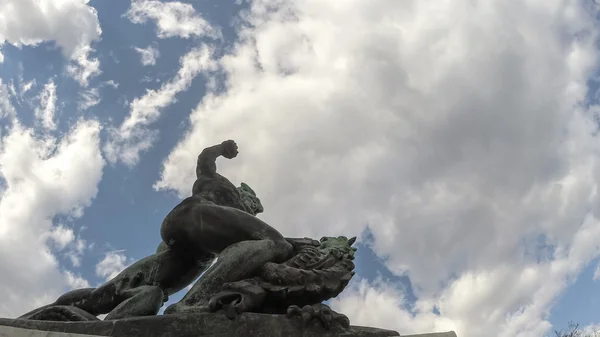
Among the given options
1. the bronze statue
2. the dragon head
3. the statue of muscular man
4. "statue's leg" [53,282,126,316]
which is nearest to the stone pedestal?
the bronze statue

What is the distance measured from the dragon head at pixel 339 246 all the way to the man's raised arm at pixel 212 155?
1.62m

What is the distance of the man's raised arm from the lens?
6975 millimetres

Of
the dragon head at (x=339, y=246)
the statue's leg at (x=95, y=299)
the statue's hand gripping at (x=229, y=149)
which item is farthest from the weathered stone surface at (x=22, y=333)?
the statue's hand gripping at (x=229, y=149)

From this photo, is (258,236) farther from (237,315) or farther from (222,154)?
(222,154)

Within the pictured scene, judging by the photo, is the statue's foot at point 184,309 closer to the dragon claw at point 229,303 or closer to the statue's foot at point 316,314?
the dragon claw at point 229,303

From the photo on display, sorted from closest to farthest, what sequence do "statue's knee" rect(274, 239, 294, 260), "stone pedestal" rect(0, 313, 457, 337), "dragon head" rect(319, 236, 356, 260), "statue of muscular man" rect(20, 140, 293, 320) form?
"stone pedestal" rect(0, 313, 457, 337)
"statue of muscular man" rect(20, 140, 293, 320)
"statue's knee" rect(274, 239, 294, 260)
"dragon head" rect(319, 236, 356, 260)

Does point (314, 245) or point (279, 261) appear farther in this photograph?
point (314, 245)

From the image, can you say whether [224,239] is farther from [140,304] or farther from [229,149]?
[229,149]

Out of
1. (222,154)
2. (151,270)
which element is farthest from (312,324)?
(222,154)

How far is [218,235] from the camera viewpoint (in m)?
5.96

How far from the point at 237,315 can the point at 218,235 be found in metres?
1.15

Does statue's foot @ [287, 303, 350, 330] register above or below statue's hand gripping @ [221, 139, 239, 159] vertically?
below

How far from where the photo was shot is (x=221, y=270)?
18.0 feet

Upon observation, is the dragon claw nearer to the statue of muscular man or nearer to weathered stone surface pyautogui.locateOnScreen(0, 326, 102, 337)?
the statue of muscular man
